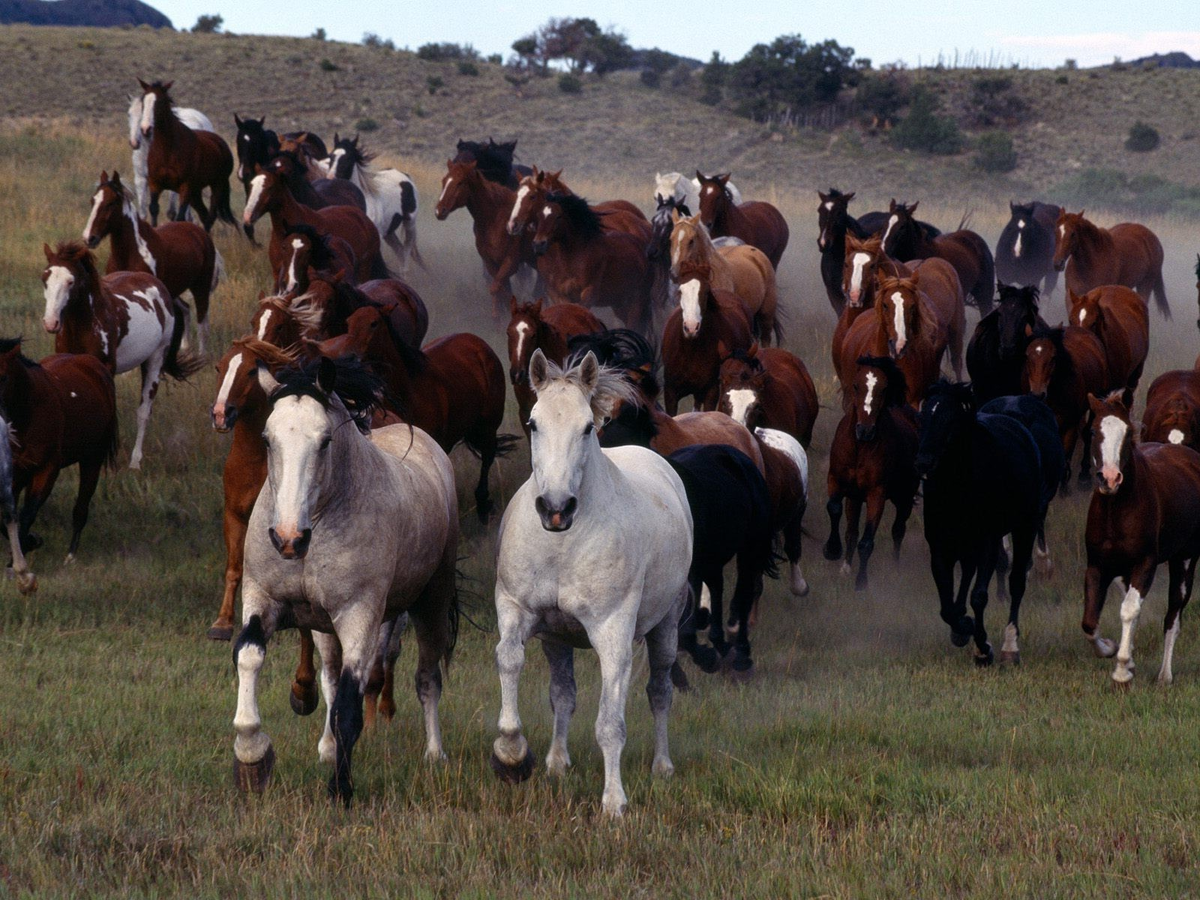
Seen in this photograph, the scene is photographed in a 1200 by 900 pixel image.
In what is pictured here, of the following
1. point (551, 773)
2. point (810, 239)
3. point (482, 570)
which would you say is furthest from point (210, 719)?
point (810, 239)

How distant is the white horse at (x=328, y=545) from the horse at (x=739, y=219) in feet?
44.3

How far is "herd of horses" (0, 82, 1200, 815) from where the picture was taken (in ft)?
18.5

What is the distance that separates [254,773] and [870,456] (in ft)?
23.7

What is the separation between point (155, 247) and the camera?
14805mm

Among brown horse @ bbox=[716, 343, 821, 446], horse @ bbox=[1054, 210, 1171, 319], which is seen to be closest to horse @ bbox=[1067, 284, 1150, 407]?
horse @ bbox=[1054, 210, 1171, 319]

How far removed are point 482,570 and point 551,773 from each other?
5.49 metres

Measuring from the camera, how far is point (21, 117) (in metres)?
37.9

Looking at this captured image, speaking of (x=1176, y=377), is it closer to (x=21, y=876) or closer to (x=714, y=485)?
(x=714, y=485)

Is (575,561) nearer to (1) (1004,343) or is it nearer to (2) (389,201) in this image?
(1) (1004,343)

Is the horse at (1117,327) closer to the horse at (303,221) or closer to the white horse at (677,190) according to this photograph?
the white horse at (677,190)

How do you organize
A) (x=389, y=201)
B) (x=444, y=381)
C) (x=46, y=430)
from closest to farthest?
(x=46, y=430)
(x=444, y=381)
(x=389, y=201)

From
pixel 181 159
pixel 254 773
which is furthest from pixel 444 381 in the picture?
pixel 181 159

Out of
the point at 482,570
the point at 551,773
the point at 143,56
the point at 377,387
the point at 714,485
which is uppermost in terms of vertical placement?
the point at 143,56

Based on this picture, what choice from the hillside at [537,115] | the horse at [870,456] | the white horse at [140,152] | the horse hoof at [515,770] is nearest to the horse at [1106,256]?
the horse at [870,456]
